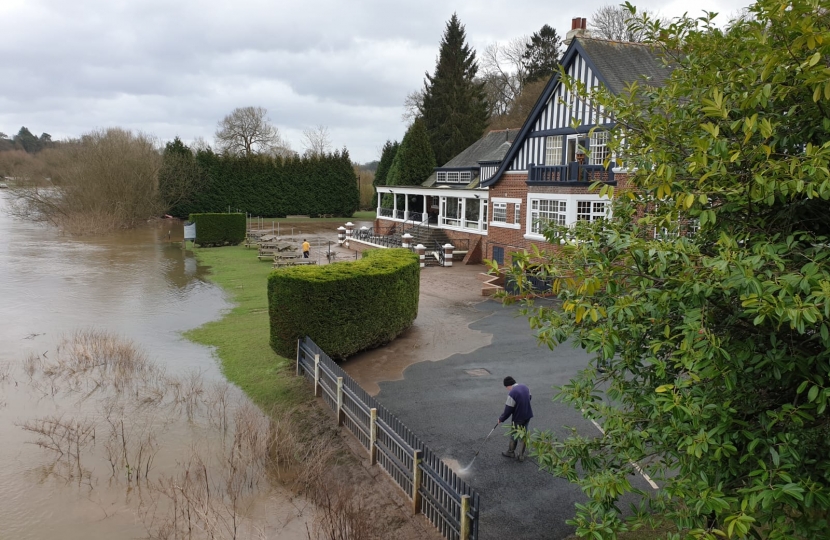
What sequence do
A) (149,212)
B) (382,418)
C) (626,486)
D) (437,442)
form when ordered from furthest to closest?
(149,212), (437,442), (382,418), (626,486)

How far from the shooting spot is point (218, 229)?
39.5 metres

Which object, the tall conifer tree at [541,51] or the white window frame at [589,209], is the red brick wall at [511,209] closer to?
the white window frame at [589,209]

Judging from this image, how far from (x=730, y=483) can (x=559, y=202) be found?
21587 millimetres

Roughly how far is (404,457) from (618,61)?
64.6 feet

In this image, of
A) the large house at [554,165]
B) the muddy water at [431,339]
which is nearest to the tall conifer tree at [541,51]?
the large house at [554,165]

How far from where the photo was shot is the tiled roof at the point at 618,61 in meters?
22.1

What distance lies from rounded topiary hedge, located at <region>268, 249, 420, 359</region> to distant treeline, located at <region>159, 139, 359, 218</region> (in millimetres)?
43414

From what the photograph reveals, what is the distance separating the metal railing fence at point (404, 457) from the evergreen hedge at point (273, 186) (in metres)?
48.0

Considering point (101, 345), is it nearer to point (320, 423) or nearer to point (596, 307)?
point (320, 423)

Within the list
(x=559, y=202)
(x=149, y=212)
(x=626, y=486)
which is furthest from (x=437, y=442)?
(x=149, y=212)

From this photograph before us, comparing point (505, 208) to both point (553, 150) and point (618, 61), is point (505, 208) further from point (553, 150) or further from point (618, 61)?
point (618, 61)

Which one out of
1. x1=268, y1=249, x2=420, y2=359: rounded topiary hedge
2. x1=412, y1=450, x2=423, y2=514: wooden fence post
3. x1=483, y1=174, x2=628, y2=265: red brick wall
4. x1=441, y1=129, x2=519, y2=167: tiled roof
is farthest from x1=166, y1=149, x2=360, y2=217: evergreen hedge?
x1=412, y1=450, x2=423, y2=514: wooden fence post

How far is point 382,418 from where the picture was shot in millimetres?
9375

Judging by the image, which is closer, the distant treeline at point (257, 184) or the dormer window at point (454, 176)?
the dormer window at point (454, 176)
